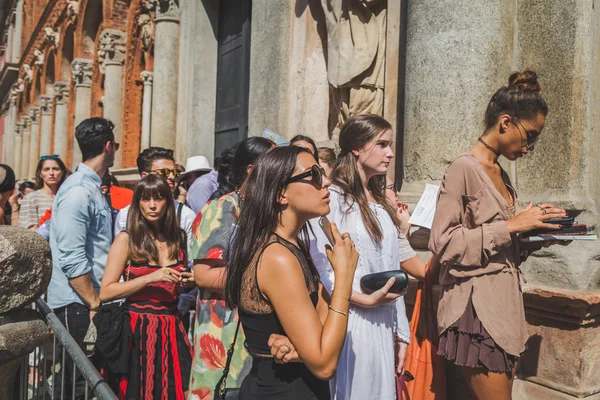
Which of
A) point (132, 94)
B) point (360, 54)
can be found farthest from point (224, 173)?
point (132, 94)

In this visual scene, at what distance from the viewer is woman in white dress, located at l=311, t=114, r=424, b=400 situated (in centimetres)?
279

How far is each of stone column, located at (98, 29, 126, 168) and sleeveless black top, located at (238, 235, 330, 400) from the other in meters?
12.4

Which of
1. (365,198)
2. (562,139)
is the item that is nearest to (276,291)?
(365,198)

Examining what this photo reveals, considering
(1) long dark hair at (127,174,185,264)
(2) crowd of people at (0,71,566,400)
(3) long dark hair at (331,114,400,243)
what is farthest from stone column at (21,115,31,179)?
(3) long dark hair at (331,114,400,243)

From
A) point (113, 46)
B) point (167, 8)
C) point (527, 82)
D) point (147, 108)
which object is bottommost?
point (527, 82)

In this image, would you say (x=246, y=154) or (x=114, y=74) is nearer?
(x=246, y=154)

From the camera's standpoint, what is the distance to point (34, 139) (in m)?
26.8

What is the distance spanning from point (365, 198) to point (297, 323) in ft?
3.76

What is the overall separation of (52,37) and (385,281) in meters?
22.3

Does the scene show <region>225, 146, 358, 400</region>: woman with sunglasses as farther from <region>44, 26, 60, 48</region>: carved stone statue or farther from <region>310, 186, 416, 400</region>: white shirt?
<region>44, 26, 60, 48</region>: carved stone statue

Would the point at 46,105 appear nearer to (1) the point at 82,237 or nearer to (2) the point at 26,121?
(2) the point at 26,121

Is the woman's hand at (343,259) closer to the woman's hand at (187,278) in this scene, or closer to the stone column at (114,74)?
the woman's hand at (187,278)

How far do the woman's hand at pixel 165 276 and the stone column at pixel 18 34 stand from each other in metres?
34.1

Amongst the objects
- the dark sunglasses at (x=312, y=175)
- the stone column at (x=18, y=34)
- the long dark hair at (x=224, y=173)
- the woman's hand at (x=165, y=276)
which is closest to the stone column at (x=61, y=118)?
the stone column at (x=18, y=34)
